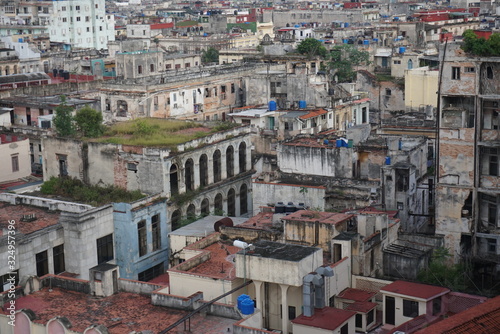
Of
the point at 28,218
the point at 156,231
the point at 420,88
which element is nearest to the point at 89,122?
the point at 156,231

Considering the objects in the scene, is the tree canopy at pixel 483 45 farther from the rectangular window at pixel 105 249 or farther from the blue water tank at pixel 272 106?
the blue water tank at pixel 272 106

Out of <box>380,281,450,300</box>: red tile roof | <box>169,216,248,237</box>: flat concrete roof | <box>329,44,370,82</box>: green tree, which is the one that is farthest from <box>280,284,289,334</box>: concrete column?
<box>329,44,370,82</box>: green tree

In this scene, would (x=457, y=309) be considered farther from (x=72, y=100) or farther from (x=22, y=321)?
(x=72, y=100)

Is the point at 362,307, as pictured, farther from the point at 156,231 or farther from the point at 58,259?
the point at 58,259

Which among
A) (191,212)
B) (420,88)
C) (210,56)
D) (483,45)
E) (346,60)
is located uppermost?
(483,45)

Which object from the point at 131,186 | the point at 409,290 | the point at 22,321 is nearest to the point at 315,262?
the point at 409,290

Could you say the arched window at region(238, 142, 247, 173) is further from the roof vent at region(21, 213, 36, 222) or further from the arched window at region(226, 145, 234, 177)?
the roof vent at region(21, 213, 36, 222)

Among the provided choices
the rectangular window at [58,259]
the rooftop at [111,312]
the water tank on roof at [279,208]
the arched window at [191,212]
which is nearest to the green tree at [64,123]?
the arched window at [191,212]
